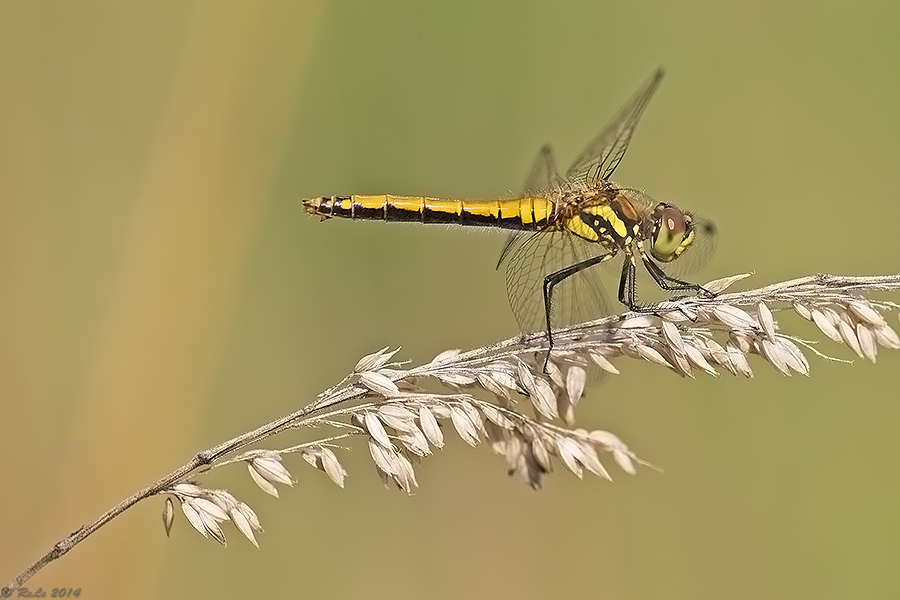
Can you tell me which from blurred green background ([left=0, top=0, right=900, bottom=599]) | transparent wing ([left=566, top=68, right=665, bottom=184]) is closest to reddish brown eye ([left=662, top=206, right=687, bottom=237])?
transparent wing ([left=566, top=68, right=665, bottom=184])

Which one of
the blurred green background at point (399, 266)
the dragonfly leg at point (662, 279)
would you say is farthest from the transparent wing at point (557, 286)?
the blurred green background at point (399, 266)

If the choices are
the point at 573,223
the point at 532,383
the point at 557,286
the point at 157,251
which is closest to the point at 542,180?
the point at 573,223

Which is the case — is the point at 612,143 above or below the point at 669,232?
above

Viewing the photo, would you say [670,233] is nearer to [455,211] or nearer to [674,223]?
[674,223]

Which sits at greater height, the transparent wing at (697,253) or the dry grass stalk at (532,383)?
the transparent wing at (697,253)

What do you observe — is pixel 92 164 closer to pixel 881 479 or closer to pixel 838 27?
pixel 881 479

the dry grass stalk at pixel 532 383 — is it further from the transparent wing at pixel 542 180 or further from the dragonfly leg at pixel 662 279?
the transparent wing at pixel 542 180

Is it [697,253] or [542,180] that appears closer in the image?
[697,253]
